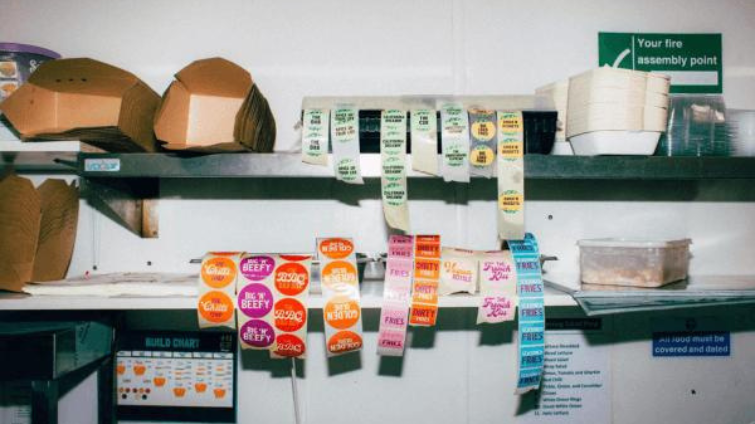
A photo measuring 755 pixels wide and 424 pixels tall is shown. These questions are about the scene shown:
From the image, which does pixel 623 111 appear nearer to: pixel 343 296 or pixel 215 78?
pixel 343 296

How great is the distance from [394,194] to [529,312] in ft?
1.34

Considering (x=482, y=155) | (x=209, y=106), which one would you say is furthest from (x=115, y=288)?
(x=482, y=155)

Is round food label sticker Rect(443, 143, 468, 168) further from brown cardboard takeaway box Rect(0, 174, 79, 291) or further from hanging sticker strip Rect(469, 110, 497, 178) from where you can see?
brown cardboard takeaway box Rect(0, 174, 79, 291)

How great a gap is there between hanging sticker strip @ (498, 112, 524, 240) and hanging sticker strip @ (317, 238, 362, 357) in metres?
0.38

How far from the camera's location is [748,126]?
1114 millimetres

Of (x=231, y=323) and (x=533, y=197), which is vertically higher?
(x=533, y=197)

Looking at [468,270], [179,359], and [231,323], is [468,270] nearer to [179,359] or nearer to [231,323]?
[231,323]

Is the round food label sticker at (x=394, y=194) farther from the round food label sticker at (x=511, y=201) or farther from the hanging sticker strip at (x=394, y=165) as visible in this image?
the round food label sticker at (x=511, y=201)

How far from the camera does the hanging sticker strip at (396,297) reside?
992 millimetres

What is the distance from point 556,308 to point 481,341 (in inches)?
10.0

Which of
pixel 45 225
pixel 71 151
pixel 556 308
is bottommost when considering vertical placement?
pixel 556 308

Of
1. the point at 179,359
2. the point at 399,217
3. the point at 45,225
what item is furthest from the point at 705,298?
the point at 45,225

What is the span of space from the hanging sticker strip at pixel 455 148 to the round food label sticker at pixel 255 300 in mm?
487

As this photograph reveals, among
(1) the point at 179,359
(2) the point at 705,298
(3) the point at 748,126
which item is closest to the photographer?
(2) the point at 705,298
